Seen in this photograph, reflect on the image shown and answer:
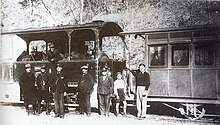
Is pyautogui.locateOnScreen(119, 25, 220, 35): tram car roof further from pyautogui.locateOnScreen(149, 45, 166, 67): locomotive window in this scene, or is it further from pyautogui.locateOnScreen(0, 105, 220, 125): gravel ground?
pyautogui.locateOnScreen(0, 105, 220, 125): gravel ground

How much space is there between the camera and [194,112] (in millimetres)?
2736

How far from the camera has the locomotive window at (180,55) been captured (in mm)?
2748

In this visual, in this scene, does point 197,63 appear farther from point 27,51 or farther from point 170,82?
point 27,51

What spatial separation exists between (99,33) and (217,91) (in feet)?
3.18

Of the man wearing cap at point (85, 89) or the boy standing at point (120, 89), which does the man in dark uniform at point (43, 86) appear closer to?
the man wearing cap at point (85, 89)

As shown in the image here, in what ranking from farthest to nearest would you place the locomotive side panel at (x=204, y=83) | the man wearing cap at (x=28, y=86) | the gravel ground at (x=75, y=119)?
the man wearing cap at (x=28, y=86)
the gravel ground at (x=75, y=119)
the locomotive side panel at (x=204, y=83)

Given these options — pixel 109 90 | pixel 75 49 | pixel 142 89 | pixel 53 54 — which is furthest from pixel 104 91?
pixel 53 54

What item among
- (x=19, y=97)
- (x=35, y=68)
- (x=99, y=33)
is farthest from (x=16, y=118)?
(x=99, y=33)

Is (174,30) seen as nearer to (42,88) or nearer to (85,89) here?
(85,89)

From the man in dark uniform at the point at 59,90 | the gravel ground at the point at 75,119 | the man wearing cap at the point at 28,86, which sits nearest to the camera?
the gravel ground at the point at 75,119

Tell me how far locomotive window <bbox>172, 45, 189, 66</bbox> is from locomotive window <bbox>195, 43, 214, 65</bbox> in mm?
69

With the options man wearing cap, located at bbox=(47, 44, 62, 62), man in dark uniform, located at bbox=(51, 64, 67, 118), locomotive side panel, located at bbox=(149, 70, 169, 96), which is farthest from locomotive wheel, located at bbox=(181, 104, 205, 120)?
man wearing cap, located at bbox=(47, 44, 62, 62)

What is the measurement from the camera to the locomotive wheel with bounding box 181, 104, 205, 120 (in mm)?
2723

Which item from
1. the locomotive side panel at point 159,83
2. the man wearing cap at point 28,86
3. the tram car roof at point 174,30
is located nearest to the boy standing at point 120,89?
the locomotive side panel at point 159,83
